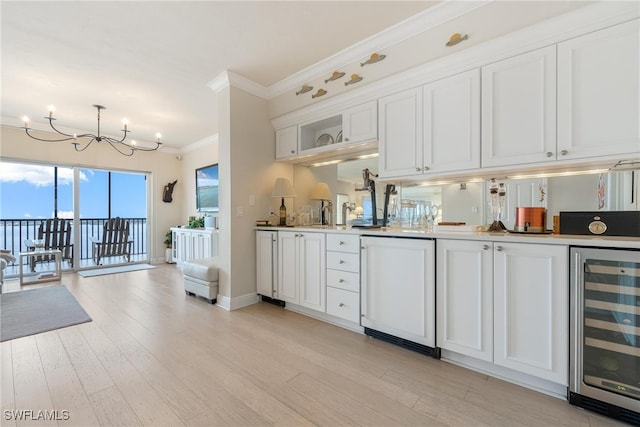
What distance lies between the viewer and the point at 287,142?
347 centimetres

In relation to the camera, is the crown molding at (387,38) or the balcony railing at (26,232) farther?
the balcony railing at (26,232)

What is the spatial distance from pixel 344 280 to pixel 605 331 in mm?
1713

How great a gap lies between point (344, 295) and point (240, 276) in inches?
53.7

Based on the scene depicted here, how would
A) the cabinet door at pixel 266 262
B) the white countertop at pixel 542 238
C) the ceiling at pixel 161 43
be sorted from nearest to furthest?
the white countertop at pixel 542 238 → the ceiling at pixel 161 43 → the cabinet door at pixel 266 262

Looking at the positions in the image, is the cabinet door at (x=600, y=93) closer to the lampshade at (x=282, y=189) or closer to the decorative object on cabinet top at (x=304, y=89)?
the decorative object on cabinet top at (x=304, y=89)

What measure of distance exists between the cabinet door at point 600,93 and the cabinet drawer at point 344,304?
1.87m

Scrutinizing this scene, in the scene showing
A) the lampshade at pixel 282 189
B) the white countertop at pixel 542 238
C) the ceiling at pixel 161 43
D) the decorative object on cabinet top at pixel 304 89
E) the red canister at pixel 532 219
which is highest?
the ceiling at pixel 161 43

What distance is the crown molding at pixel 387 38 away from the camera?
6.81ft

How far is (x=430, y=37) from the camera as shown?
224cm

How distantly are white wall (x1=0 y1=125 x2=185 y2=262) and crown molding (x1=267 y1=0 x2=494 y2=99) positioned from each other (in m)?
4.37

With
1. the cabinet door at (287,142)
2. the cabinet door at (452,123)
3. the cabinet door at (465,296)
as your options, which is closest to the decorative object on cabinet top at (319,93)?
the cabinet door at (287,142)

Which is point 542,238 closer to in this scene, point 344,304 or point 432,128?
point 432,128

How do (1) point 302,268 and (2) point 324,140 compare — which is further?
(2) point 324,140

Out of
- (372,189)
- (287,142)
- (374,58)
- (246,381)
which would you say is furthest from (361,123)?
(246,381)
